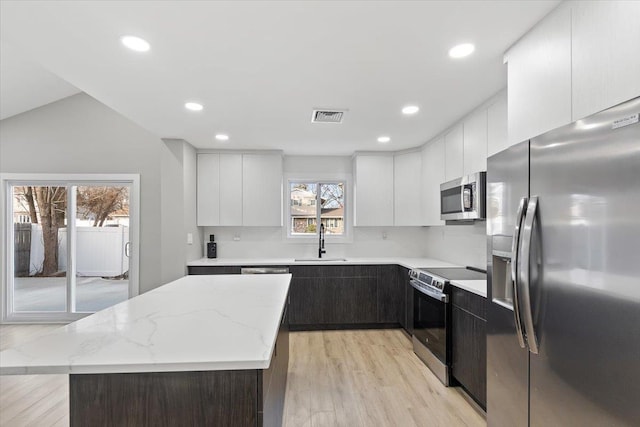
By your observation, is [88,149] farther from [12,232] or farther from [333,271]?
[333,271]

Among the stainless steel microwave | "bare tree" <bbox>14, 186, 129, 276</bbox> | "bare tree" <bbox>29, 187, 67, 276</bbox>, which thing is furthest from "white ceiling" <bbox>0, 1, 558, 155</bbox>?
"bare tree" <bbox>29, 187, 67, 276</bbox>

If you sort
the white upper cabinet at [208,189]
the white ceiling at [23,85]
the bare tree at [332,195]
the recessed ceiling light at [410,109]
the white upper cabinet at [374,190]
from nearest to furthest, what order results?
1. the recessed ceiling light at [410,109]
2. the white ceiling at [23,85]
3. the white upper cabinet at [208,189]
4. the white upper cabinet at [374,190]
5. the bare tree at [332,195]

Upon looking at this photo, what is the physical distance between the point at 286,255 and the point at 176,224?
1.59 meters

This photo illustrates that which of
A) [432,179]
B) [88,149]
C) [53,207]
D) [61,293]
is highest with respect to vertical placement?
[88,149]

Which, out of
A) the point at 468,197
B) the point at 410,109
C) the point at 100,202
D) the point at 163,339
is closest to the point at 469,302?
the point at 468,197

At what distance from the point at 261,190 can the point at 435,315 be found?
2.73 meters

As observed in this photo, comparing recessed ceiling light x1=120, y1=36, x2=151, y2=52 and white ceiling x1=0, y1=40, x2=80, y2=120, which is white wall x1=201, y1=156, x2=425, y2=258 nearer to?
white ceiling x1=0, y1=40, x2=80, y2=120

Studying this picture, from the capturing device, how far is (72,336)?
143 cm

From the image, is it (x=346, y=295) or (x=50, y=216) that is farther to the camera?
(x=50, y=216)

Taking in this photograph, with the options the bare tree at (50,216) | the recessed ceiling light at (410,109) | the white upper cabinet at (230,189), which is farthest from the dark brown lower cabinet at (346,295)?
the bare tree at (50,216)

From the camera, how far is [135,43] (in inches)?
78.1

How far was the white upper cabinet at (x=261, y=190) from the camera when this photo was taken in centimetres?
473

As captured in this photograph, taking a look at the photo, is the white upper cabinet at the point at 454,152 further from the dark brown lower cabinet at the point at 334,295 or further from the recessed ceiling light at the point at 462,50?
the dark brown lower cabinet at the point at 334,295

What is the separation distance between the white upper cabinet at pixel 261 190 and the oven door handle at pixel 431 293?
2.03 m
